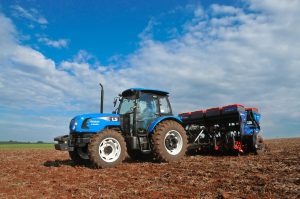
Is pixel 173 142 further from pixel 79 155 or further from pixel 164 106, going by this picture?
pixel 79 155

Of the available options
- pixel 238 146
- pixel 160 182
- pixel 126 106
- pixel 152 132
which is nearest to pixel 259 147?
pixel 238 146

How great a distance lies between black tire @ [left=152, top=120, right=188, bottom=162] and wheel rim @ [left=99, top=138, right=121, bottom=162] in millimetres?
1163

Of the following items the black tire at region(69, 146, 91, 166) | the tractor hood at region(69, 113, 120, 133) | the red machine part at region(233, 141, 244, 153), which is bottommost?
the black tire at region(69, 146, 91, 166)

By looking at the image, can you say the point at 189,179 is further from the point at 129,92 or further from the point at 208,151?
the point at 208,151

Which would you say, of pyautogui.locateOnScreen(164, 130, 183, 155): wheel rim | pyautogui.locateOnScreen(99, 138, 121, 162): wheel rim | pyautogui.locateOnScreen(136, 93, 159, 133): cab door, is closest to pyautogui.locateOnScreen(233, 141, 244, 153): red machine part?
pyautogui.locateOnScreen(164, 130, 183, 155): wheel rim

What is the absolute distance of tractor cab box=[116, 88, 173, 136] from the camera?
31.9 feet

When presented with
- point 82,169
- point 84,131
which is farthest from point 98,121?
point 82,169

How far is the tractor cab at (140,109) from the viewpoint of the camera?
9719 mm

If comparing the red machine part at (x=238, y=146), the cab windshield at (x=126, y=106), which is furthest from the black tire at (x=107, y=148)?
the red machine part at (x=238, y=146)

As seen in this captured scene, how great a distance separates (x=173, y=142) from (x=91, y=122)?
8.91 ft

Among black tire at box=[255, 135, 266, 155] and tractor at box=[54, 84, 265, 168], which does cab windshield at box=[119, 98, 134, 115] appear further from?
black tire at box=[255, 135, 266, 155]

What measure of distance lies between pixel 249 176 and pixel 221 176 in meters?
0.56

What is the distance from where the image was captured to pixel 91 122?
892 cm

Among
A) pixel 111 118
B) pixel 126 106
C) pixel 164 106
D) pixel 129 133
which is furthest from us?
pixel 164 106
